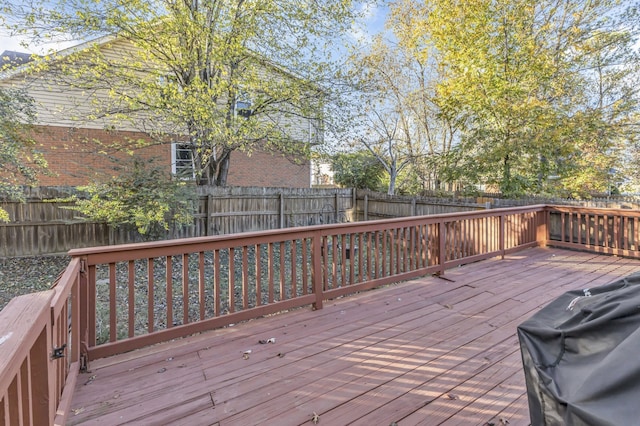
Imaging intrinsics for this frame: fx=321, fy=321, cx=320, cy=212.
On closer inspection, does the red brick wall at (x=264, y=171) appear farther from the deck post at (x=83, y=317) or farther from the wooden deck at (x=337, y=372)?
the deck post at (x=83, y=317)

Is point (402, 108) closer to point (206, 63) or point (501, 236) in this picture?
point (206, 63)

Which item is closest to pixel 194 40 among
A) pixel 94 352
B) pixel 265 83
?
pixel 265 83

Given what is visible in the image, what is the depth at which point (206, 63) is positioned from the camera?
22.6 feet

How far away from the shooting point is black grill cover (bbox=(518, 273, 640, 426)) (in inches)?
36.2

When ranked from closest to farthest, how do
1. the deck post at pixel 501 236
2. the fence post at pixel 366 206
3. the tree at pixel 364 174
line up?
1. the deck post at pixel 501 236
2. the fence post at pixel 366 206
3. the tree at pixel 364 174

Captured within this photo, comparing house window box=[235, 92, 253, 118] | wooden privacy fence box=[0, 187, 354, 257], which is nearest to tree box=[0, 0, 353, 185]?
house window box=[235, 92, 253, 118]

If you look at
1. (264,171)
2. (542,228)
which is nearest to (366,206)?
(264,171)

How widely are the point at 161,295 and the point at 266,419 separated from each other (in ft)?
13.0

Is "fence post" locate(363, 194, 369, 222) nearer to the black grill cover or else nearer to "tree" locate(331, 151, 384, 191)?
"tree" locate(331, 151, 384, 191)

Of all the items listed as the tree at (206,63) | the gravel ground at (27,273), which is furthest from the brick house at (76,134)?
the gravel ground at (27,273)

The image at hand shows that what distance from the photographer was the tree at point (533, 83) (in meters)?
7.17

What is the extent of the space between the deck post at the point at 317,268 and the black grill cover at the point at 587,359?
86.5 inches

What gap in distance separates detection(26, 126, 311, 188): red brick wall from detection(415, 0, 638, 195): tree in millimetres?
4856

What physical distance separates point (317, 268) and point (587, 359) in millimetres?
2522
